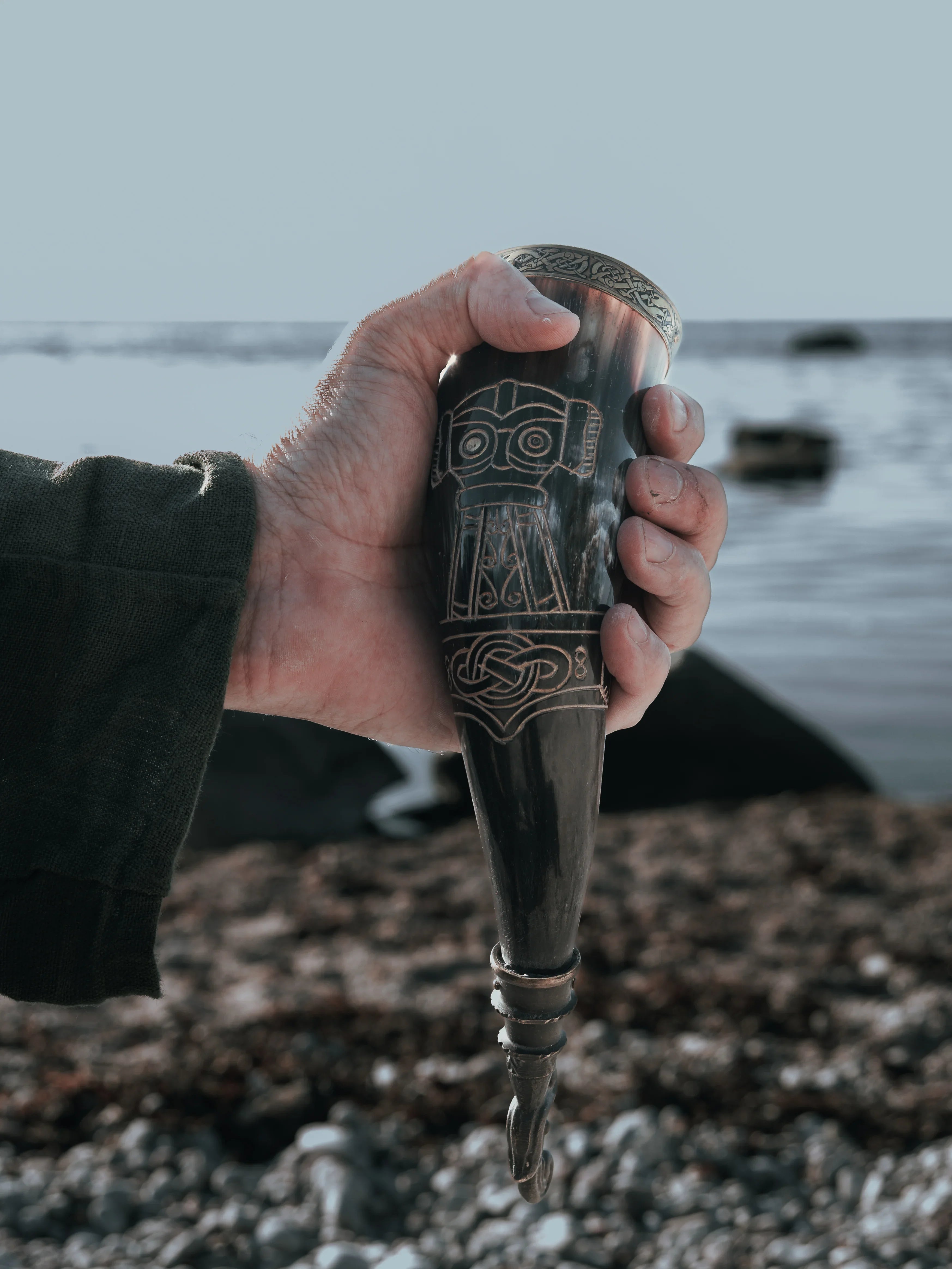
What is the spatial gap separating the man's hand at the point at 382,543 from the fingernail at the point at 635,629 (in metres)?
0.07

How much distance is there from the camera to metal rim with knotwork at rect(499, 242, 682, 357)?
1896mm

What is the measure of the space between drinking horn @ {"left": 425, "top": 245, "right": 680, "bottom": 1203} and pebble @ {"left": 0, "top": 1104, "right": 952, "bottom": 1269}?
179cm

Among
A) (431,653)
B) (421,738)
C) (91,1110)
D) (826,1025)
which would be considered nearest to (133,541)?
(431,653)

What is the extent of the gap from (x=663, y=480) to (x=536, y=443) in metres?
0.28

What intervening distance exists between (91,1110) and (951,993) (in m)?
3.17

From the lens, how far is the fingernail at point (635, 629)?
1.85m

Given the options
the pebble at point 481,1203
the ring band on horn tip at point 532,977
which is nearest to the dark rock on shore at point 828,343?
the pebble at point 481,1203

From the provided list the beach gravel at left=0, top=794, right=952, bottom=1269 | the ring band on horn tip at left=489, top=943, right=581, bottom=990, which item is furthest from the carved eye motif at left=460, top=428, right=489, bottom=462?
the beach gravel at left=0, top=794, right=952, bottom=1269

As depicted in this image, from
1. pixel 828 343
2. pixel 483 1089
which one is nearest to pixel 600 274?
pixel 483 1089

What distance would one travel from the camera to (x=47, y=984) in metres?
1.74

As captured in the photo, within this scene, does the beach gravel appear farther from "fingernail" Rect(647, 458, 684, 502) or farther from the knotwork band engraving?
"fingernail" Rect(647, 458, 684, 502)

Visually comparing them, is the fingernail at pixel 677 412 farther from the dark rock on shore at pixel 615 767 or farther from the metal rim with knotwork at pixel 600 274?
the dark rock on shore at pixel 615 767

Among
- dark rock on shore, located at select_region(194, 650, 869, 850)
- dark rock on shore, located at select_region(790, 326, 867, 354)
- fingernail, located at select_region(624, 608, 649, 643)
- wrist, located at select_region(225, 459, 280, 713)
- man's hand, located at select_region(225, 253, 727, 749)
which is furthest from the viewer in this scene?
dark rock on shore, located at select_region(790, 326, 867, 354)

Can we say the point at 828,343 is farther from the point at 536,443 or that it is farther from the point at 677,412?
the point at 536,443
